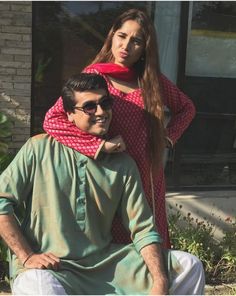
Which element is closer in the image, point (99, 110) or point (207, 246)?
point (99, 110)

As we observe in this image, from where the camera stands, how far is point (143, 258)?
224 cm

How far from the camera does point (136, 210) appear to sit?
7.51 feet

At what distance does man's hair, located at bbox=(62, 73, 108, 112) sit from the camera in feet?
7.25

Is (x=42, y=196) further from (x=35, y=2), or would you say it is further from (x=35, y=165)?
(x=35, y=2)

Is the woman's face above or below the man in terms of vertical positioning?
above

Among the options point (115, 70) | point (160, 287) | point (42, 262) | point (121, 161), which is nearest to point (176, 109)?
point (115, 70)

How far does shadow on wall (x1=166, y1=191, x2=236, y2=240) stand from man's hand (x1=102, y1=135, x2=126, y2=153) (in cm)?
265

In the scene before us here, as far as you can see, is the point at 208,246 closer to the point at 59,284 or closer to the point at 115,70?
the point at 115,70

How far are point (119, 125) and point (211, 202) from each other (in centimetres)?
275

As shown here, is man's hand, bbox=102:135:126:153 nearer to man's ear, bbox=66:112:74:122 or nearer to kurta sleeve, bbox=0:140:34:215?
man's ear, bbox=66:112:74:122

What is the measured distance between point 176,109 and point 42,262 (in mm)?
Result: 1084

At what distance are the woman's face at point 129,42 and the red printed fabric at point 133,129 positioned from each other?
13 centimetres

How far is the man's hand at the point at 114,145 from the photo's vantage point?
7.36ft

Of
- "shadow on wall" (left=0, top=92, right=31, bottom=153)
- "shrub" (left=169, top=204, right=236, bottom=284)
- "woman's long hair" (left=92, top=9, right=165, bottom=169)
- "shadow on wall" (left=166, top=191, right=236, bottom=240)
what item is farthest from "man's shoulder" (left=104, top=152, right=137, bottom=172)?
"shadow on wall" (left=166, top=191, right=236, bottom=240)
